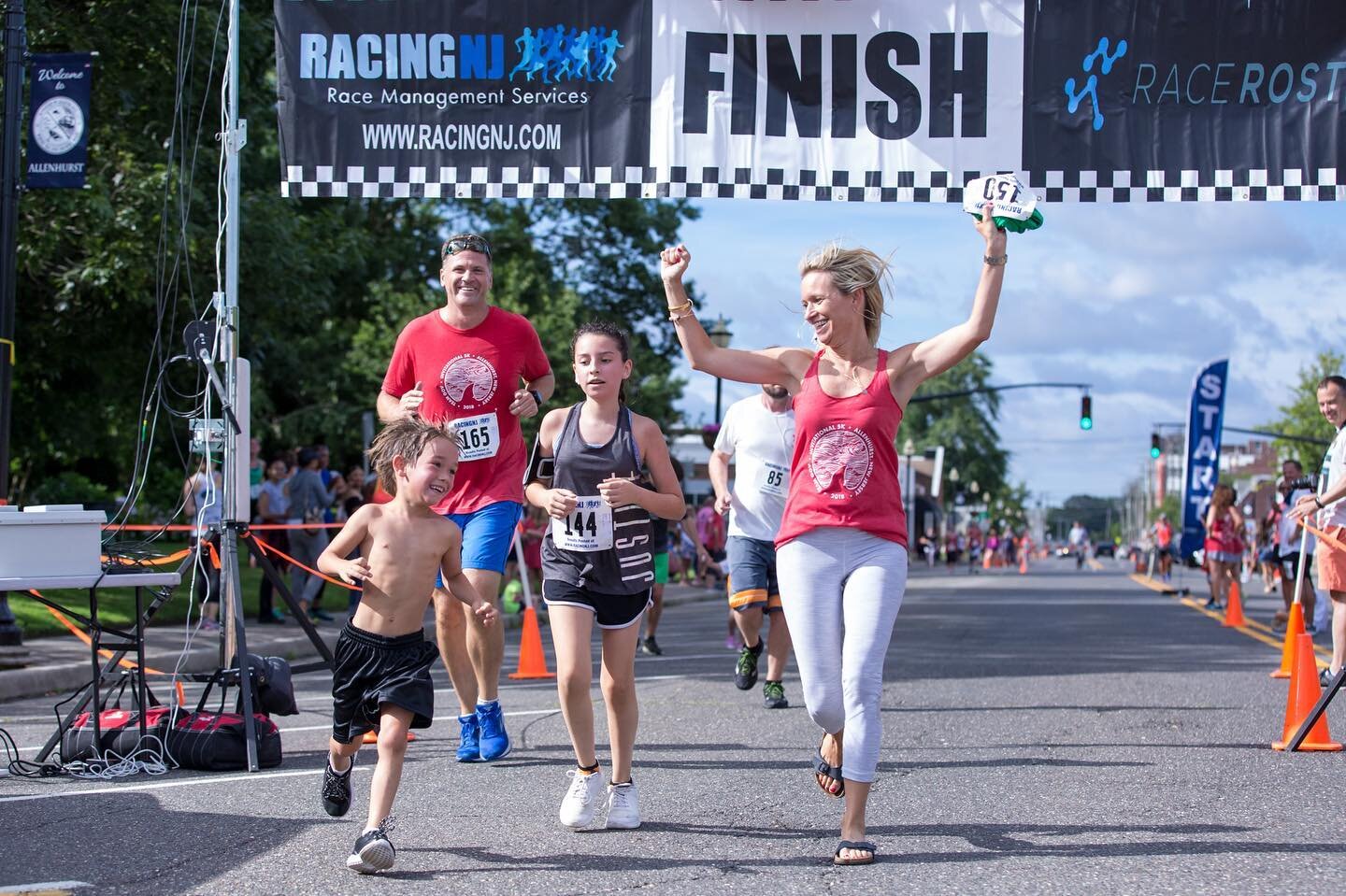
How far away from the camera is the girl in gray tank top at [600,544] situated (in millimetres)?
5641

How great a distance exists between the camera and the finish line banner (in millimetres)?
8117

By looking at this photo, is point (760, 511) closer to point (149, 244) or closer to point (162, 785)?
point (162, 785)

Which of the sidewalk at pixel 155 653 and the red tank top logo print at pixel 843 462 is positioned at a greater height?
the red tank top logo print at pixel 843 462

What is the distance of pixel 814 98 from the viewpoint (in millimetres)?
8234

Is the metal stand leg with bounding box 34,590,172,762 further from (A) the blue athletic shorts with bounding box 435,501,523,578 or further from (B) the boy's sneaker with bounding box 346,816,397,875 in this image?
(B) the boy's sneaker with bounding box 346,816,397,875

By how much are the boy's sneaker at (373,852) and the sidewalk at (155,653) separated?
6.20 meters

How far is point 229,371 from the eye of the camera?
803 centimetres

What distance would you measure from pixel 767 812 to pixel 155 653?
25.7 ft

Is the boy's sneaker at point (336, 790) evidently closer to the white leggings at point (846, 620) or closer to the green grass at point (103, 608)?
the white leggings at point (846, 620)

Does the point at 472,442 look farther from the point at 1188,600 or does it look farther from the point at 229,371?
the point at 1188,600

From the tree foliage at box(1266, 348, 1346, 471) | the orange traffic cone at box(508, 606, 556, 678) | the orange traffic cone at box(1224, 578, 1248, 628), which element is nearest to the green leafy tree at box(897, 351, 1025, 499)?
the tree foliage at box(1266, 348, 1346, 471)

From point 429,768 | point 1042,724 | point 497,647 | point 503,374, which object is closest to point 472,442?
→ point 503,374

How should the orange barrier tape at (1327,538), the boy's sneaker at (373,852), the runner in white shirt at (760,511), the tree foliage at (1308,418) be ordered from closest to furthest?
the boy's sneaker at (373,852) < the orange barrier tape at (1327,538) < the runner in white shirt at (760,511) < the tree foliage at (1308,418)

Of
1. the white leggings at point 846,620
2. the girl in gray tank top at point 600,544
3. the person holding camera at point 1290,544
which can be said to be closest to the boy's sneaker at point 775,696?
the girl in gray tank top at point 600,544
